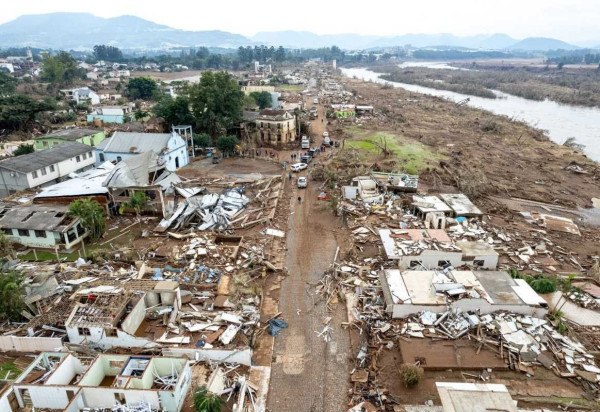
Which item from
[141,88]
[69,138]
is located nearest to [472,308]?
[69,138]

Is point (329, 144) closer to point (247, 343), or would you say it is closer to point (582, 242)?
point (582, 242)

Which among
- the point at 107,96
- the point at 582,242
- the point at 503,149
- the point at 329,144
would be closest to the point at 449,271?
the point at 582,242

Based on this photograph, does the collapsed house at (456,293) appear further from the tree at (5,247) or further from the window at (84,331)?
the tree at (5,247)

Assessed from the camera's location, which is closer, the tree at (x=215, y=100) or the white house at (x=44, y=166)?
the white house at (x=44, y=166)

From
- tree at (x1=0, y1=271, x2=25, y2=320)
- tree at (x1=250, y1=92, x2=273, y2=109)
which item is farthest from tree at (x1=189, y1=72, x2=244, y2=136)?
tree at (x1=0, y1=271, x2=25, y2=320)

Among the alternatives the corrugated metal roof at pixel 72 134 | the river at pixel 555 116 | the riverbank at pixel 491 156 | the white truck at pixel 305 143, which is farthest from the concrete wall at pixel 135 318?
the river at pixel 555 116
